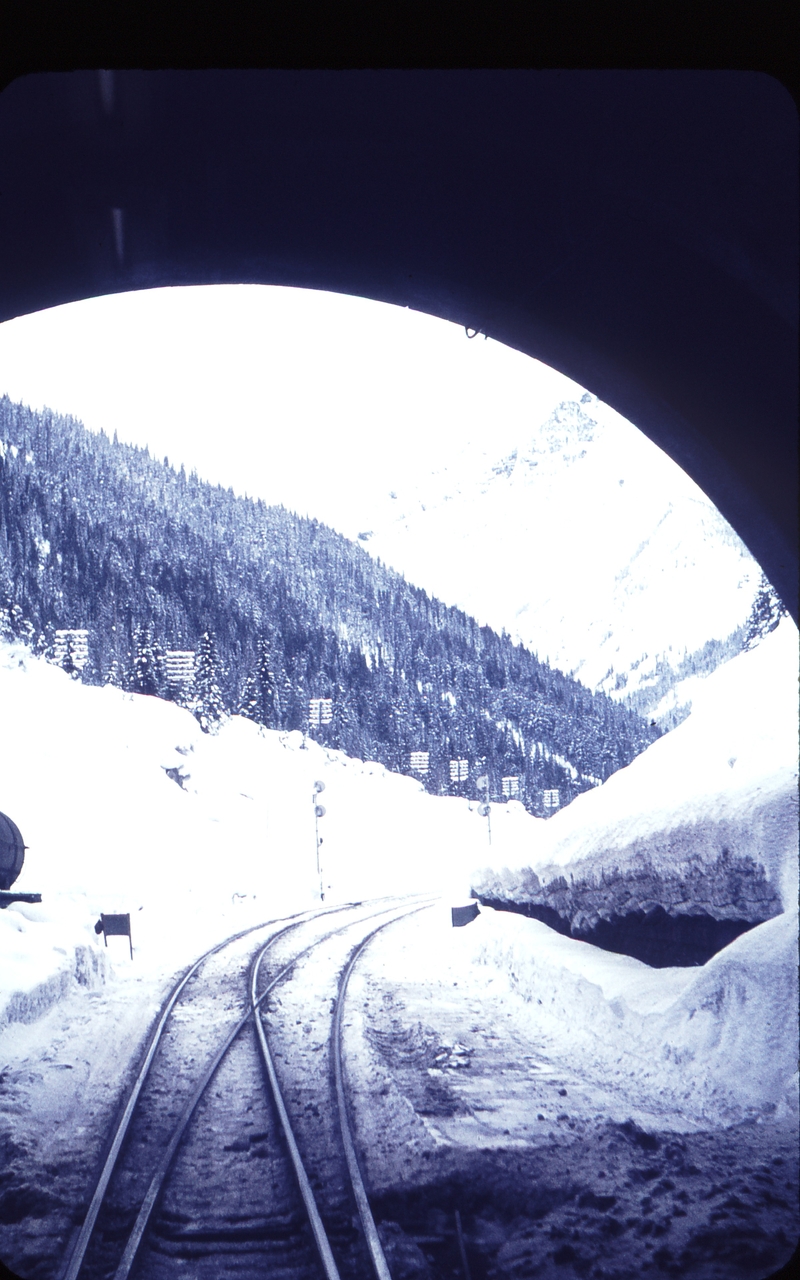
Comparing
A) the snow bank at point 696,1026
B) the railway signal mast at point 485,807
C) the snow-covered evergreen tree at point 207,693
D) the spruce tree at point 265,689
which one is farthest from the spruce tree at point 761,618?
the spruce tree at point 265,689

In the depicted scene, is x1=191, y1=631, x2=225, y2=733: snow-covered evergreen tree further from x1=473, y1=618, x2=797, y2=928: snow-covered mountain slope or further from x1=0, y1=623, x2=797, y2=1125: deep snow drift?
x1=473, y1=618, x2=797, y2=928: snow-covered mountain slope

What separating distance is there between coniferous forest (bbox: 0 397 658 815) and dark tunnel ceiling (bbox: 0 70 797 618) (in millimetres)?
68350

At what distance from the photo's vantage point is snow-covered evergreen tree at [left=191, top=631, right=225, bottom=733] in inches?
2872

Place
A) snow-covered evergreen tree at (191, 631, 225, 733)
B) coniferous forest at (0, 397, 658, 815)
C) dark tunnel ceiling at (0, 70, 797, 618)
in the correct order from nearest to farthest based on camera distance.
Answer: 1. dark tunnel ceiling at (0, 70, 797, 618)
2. snow-covered evergreen tree at (191, 631, 225, 733)
3. coniferous forest at (0, 397, 658, 815)

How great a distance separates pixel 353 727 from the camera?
86062 millimetres

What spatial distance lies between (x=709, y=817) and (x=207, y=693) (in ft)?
227

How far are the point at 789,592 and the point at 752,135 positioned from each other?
10.2 ft

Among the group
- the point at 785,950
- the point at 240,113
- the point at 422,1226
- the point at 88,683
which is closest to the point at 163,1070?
the point at 422,1226

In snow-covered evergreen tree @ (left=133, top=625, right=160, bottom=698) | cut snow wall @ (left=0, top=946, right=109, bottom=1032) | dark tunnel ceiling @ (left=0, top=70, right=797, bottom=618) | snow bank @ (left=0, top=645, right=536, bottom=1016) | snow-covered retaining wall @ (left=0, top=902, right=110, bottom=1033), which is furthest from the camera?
snow-covered evergreen tree @ (left=133, top=625, right=160, bottom=698)

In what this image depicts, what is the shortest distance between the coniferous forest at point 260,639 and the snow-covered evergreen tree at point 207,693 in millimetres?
185

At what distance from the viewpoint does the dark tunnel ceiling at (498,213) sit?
16.5 feet

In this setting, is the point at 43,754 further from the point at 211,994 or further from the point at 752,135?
the point at 752,135

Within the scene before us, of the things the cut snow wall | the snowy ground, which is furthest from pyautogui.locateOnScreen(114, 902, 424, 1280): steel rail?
the cut snow wall

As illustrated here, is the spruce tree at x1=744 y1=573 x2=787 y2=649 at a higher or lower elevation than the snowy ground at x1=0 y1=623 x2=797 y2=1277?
higher
